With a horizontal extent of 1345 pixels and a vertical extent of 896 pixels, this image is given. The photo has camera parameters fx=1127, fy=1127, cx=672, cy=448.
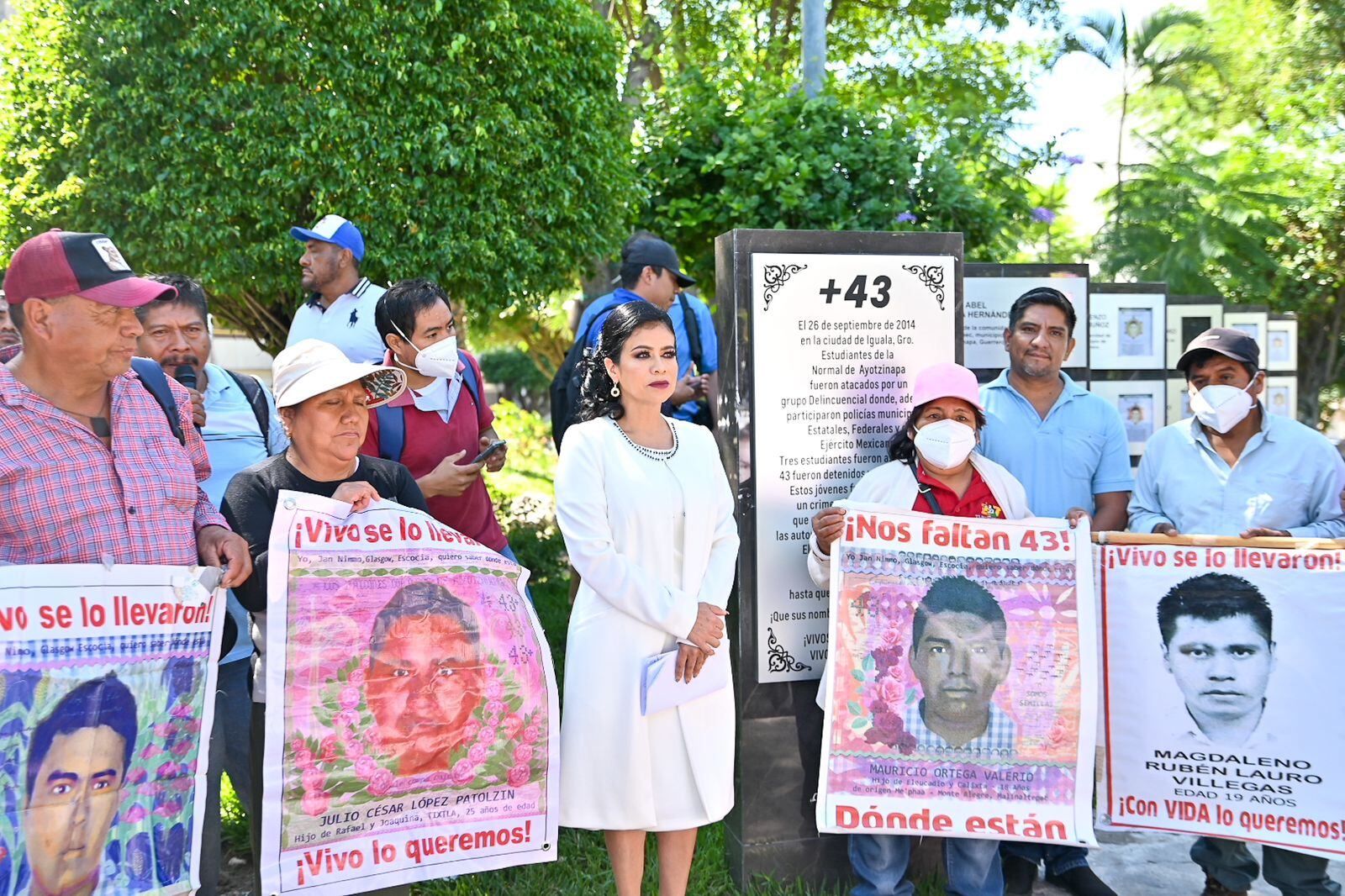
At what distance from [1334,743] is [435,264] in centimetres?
623

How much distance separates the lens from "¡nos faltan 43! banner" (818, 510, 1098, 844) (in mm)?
3799

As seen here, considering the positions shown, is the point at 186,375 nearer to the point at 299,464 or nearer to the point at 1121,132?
the point at 299,464

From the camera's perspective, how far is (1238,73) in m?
25.0

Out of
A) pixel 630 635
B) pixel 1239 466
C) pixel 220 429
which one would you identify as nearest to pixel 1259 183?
pixel 1239 466

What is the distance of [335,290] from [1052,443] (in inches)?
131

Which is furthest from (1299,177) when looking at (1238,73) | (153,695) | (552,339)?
(153,695)

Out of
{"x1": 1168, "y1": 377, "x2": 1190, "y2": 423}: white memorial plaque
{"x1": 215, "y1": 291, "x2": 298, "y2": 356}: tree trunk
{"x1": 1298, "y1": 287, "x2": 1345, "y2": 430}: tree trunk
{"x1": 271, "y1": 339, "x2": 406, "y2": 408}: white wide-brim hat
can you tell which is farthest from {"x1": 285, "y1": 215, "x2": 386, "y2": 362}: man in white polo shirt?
{"x1": 1298, "y1": 287, "x2": 1345, "y2": 430}: tree trunk

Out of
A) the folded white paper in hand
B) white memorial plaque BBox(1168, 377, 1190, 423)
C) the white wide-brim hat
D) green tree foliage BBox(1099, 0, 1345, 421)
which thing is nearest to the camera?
the white wide-brim hat

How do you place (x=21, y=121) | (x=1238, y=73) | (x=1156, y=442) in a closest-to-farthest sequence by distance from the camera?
(x=1156, y=442)
(x=21, y=121)
(x=1238, y=73)

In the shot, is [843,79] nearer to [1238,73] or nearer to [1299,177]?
[1299,177]

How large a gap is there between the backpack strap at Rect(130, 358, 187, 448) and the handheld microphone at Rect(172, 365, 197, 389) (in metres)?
0.68

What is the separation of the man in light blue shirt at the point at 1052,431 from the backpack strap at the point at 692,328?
2390 millimetres

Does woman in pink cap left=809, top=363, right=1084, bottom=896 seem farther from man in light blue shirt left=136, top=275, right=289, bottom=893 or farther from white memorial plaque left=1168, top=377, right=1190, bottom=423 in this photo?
white memorial plaque left=1168, top=377, right=1190, bottom=423

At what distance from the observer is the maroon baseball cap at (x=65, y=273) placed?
109 inches
